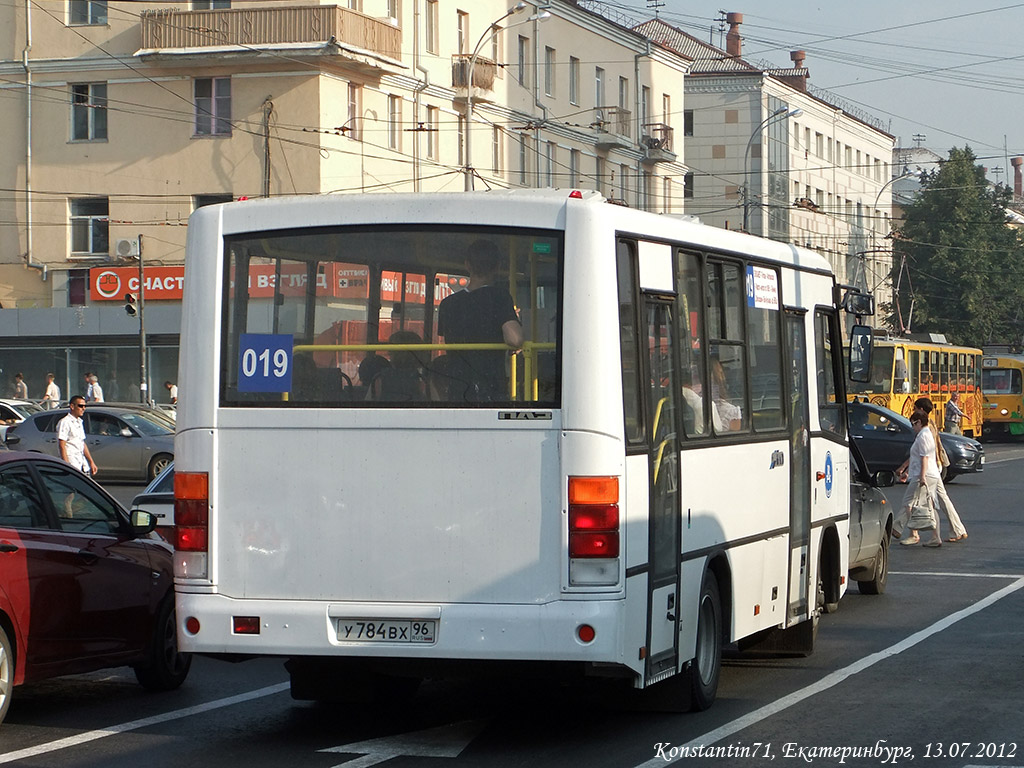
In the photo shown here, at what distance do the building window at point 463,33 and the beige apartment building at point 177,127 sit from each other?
0.06 metres

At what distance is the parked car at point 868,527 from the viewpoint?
44.5ft

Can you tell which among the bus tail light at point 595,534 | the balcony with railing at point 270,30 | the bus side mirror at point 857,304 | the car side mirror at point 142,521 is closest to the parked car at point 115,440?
the balcony with railing at point 270,30

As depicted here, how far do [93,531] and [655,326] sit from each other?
3.61 m

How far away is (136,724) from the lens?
8688 millimetres

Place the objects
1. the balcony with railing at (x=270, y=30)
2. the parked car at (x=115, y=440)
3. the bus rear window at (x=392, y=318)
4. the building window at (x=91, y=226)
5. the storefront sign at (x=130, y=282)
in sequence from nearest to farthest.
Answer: the bus rear window at (x=392, y=318)
the parked car at (x=115, y=440)
the balcony with railing at (x=270, y=30)
the storefront sign at (x=130, y=282)
the building window at (x=91, y=226)

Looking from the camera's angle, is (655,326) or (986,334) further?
(986,334)

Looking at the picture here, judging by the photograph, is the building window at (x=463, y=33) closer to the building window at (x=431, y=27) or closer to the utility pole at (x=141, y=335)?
the building window at (x=431, y=27)

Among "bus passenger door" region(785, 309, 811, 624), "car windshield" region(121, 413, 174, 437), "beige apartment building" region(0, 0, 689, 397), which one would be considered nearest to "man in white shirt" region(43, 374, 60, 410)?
"beige apartment building" region(0, 0, 689, 397)

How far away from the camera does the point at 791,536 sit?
34.0ft

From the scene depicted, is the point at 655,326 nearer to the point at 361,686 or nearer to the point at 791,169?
the point at 361,686

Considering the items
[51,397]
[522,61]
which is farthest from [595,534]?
[522,61]

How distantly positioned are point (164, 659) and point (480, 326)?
11.6 feet

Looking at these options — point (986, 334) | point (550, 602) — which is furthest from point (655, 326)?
point (986, 334)

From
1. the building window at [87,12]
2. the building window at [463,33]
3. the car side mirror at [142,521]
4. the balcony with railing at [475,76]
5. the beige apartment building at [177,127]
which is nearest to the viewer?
the car side mirror at [142,521]
